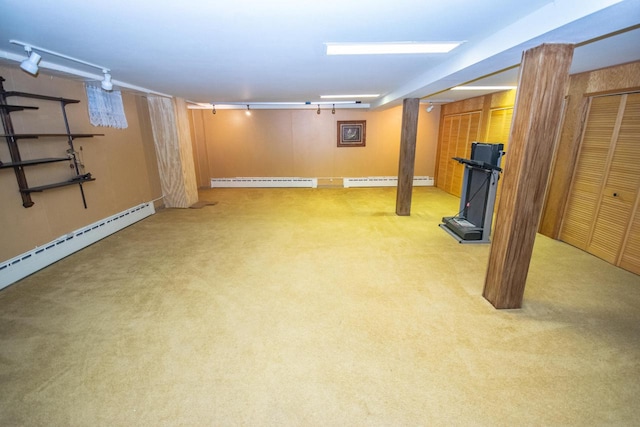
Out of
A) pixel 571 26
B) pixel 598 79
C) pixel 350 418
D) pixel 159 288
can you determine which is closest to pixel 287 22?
pixel 571 26

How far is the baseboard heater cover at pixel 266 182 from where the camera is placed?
8.58 m

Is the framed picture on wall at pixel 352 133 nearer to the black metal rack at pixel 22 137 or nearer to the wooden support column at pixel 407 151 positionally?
the wooden support column at pixel 407 151

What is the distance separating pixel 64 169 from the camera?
3996mm

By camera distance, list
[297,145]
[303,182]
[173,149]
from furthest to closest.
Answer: [303,182] < [297,145] < [173,149]

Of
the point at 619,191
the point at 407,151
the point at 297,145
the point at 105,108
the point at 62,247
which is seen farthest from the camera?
the point at 297,145

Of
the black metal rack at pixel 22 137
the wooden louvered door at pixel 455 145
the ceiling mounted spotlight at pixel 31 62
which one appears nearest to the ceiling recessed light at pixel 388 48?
the ceiling mounted spotlight at pixel 31 62

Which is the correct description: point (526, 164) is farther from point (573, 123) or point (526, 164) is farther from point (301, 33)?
point (573, 123)

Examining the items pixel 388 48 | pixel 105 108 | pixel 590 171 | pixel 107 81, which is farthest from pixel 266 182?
pixel 590 171

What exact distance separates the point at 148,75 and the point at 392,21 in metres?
3.36

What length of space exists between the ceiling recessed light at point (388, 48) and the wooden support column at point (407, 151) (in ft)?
7.80

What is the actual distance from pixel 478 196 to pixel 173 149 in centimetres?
595

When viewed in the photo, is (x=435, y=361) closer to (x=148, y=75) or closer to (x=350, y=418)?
(x=350, y=418)

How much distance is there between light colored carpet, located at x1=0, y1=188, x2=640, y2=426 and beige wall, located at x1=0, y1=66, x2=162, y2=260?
1.82 feet

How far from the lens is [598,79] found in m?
3.58
